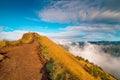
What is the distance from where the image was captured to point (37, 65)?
134 ft

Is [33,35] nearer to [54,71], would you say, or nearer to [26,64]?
[26,64]

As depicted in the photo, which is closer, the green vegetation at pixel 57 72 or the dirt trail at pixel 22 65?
the green vegetation at pixel 57 72

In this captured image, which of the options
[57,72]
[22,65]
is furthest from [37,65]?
[57,72]

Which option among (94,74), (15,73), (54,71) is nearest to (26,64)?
(15,73)

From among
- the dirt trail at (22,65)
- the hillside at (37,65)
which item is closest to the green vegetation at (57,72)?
the hillside at (37,65)

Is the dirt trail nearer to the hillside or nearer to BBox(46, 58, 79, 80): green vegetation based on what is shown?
the hillside

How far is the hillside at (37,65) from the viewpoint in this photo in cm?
3472

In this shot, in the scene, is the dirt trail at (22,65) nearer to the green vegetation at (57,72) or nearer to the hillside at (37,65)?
the hillside at (37,65)

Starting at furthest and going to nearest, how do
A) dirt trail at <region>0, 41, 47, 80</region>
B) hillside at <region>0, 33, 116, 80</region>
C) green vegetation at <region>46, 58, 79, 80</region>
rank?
dirt trail at <region>0, 41, 47, 80</region> → hillside at <region>0, 33, 116, 80</region> → green vegetation at <region>46, 58, 79, 80</region>

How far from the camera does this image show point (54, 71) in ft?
116

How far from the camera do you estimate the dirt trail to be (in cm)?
3547

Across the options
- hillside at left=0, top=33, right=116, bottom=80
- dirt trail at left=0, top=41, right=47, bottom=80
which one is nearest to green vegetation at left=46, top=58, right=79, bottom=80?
hillside at left=0, top=33, right=116, bottom=80

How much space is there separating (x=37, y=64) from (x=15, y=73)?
625 centimetres

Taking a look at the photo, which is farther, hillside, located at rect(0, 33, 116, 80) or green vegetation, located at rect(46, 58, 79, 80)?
hillside, located at rect(0, 33, 116, 80)
